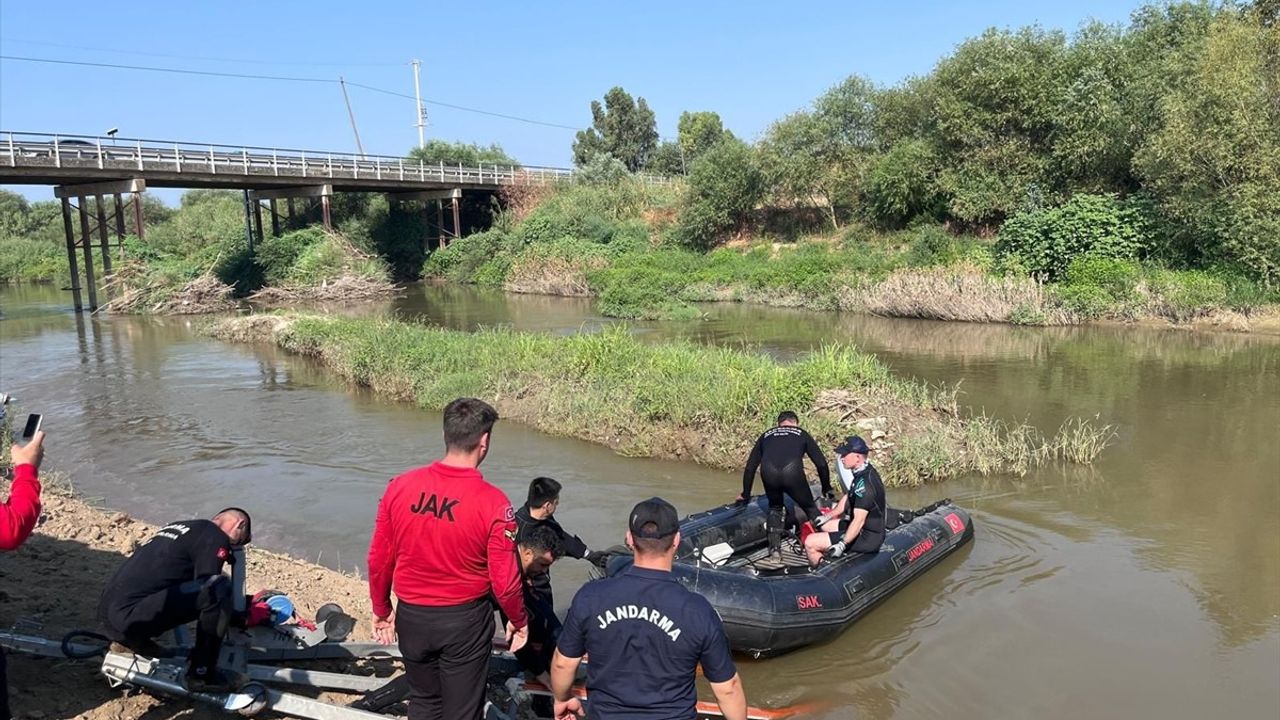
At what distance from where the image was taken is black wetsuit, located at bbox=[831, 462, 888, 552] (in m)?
7.18

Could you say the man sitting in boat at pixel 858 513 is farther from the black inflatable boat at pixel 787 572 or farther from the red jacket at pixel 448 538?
the red jacket at pixel 448 538

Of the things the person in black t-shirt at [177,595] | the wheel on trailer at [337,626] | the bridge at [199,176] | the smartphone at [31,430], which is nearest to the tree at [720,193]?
the bridge at [199,176]

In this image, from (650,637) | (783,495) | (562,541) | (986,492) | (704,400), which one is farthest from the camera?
Answer: (704,400)

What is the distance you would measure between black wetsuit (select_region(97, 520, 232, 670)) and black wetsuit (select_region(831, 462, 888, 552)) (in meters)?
4.74

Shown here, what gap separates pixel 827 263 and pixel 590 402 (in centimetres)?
1890

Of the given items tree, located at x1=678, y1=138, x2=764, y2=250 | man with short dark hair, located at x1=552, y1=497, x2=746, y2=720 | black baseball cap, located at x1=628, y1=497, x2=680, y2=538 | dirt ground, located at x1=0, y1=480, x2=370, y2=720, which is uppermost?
tree, located at x1=678, y1=138, x2=764, y2=250

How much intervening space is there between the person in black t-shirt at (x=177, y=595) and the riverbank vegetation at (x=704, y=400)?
747cm

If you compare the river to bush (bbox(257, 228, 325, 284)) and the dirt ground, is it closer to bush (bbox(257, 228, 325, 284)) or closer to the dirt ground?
the dirt ground

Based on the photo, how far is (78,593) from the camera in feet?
20.1

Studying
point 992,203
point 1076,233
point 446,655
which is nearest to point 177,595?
point 446,655

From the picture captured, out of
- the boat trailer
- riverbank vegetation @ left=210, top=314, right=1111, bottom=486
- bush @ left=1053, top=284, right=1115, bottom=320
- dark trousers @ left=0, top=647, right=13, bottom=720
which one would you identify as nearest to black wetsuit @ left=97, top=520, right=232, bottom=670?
the boat trailer

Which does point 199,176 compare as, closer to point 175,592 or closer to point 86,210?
point 86,210

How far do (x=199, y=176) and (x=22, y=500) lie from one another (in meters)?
32.3

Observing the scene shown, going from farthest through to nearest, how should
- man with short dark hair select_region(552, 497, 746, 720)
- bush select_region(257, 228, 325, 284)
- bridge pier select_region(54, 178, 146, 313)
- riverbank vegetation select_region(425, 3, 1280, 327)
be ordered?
bush select_region(257, 228, 325, 284), bridge pier select_region(54, 178, 146, 313), riverbank vegetation select_region(425, 3, 1280, 327), man with short dark hair select_region(552, 497, 746, 720)
